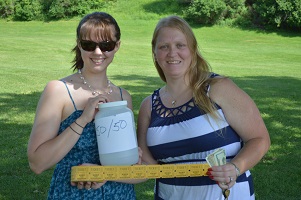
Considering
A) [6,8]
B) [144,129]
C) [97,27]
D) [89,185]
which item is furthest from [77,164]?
[6,8]


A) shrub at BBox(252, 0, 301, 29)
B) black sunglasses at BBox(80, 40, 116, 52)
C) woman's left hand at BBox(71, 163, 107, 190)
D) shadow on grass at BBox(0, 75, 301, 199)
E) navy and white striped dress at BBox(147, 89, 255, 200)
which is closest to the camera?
woman's left hand at BBox(71, 163, 107, 190)

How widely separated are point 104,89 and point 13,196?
10.5ft

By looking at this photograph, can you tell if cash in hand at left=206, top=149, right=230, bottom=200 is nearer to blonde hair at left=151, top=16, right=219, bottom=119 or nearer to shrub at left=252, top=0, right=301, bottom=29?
blonde hair at left=151, top=16, right=219, bottom=119

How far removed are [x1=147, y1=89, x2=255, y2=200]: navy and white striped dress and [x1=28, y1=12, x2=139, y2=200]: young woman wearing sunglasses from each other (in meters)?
0.31

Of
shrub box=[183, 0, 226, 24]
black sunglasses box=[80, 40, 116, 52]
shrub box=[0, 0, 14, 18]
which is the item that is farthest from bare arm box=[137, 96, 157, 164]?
shrub box=[0, 0, 14, 18]

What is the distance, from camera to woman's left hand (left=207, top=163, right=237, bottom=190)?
2477 mm

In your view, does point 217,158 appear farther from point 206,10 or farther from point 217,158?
point 206,10

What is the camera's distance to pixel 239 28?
4288 cm

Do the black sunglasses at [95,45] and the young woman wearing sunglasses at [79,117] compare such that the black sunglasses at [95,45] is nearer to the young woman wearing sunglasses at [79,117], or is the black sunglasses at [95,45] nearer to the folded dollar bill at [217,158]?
the young woman wearing sunglasses at [79,117]

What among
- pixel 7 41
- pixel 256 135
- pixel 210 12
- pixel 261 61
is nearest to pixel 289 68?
pixel 261 61

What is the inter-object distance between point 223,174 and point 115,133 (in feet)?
2.01

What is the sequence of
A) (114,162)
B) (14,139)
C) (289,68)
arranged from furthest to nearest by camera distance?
(289,68) → (14,139) → (114,162)

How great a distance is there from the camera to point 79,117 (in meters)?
2.51

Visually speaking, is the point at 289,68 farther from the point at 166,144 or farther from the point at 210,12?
the point at 210,12
